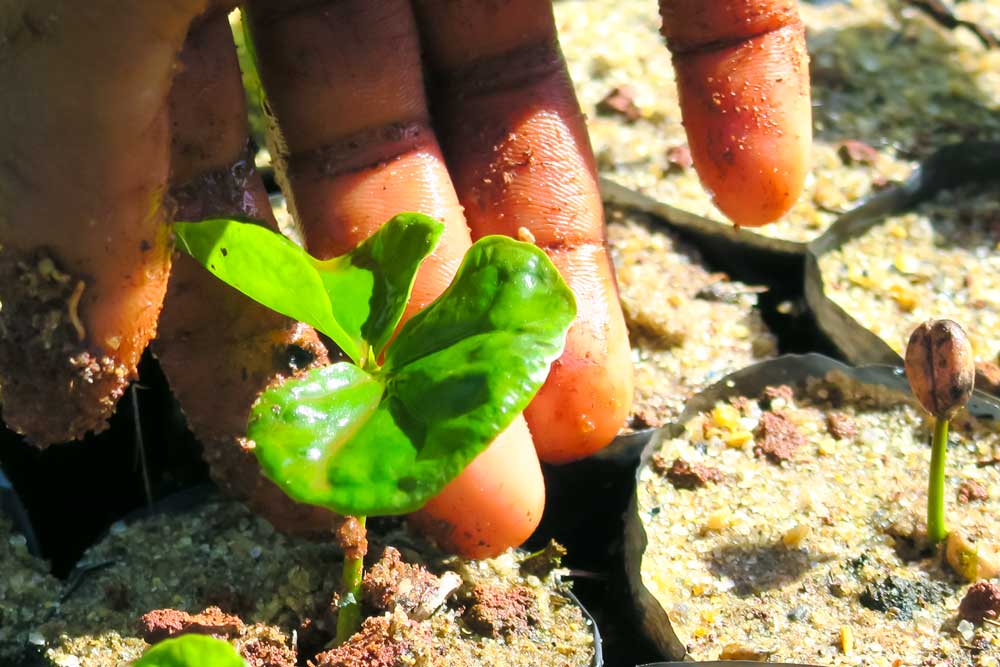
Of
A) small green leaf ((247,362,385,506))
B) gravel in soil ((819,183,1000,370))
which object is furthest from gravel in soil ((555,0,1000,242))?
small green leaf ((247,362,385,506))

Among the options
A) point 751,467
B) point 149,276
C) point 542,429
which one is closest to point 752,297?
point 751,467

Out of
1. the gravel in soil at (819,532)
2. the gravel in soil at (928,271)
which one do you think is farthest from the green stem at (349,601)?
the gravel in soil at (928,271)

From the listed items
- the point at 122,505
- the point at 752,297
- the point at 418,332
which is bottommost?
the point at 752,297

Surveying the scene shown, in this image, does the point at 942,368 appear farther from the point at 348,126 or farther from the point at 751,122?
the point at 348,126

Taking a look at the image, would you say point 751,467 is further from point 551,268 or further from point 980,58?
point 980,58

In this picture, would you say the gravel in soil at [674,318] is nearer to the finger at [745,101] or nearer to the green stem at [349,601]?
the finger at [745,101]

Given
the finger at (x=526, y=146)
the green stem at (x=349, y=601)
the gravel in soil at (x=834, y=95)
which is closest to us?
the green stem at (x=349, y=601)

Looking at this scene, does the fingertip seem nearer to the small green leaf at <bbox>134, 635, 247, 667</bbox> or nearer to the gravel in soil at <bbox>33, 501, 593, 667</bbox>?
the gravel in soil at <bbox>33, 501, 593, 667</bbox>

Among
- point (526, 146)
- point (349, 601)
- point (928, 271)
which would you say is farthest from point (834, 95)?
point (349, 601)
